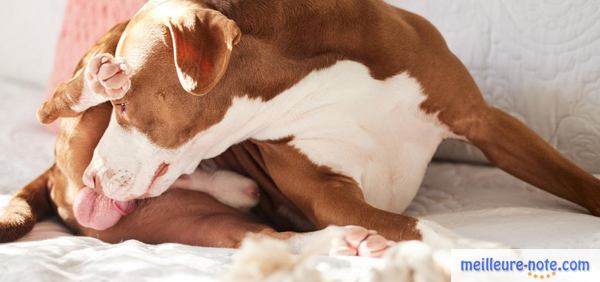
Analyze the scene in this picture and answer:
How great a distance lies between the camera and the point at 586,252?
4.27 feet

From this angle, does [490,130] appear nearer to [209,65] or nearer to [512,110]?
[512,110]

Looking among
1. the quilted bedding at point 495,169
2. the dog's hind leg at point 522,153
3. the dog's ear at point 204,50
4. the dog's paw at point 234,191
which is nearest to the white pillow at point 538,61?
the quilted bedding at point 495,169

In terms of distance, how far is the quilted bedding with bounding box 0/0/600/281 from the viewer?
57.2 inches

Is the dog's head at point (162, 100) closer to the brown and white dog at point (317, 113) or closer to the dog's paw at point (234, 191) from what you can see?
the brown and white dog at point (317, 113)

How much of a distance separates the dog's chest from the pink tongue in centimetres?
34

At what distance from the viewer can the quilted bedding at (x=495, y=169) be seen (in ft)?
4.77

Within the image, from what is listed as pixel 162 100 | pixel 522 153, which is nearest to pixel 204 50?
pixel 162 100

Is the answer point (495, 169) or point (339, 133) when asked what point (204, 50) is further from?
point (495, 169)

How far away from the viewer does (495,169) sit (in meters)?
2.07

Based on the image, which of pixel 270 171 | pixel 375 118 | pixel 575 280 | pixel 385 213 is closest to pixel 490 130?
pixel 375 118

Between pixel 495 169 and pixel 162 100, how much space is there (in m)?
0.92

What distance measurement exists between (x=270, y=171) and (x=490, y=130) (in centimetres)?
52

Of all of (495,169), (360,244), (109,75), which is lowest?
(495,169)

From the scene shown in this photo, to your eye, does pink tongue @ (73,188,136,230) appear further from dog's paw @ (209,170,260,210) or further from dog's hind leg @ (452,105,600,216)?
dog's hind leg @ (452,105,600,216)
